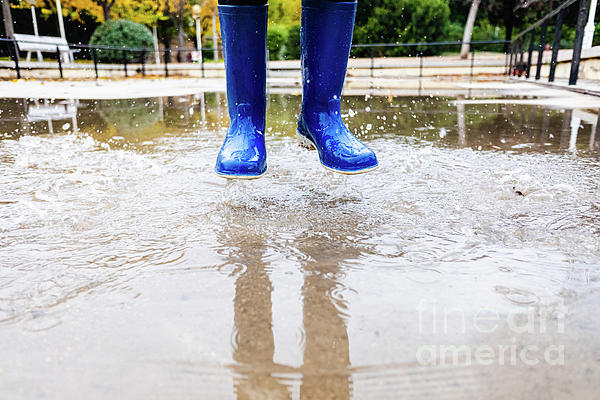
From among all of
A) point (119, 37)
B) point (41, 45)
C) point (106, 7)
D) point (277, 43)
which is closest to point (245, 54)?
point (41, 45)

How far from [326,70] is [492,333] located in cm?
101

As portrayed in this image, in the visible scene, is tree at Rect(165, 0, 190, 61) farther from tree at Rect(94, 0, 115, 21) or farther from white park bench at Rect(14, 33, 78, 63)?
white park bench at Rect(14, 33, 78, 63)

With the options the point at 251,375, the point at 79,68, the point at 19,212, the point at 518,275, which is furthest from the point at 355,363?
the point at 79,68

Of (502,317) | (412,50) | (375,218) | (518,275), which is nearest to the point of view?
(502,317)

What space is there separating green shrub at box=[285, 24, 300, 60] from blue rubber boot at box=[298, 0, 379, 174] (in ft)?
65.0

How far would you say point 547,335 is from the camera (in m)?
0.68

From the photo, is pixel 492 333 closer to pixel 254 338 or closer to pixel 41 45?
pixel 254 338

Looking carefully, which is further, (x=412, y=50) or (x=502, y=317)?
(x=412, y=50)

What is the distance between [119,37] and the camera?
50.5ft

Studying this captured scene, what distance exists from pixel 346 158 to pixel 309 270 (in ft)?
1.73

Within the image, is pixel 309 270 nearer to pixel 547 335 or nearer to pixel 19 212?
pixel 547 335

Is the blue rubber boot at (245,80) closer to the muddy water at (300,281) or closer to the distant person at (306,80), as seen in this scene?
the distant person at (306,80)

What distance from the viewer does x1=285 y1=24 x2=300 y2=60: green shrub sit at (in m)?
20.6

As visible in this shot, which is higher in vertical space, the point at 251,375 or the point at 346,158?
the point at 346,158
